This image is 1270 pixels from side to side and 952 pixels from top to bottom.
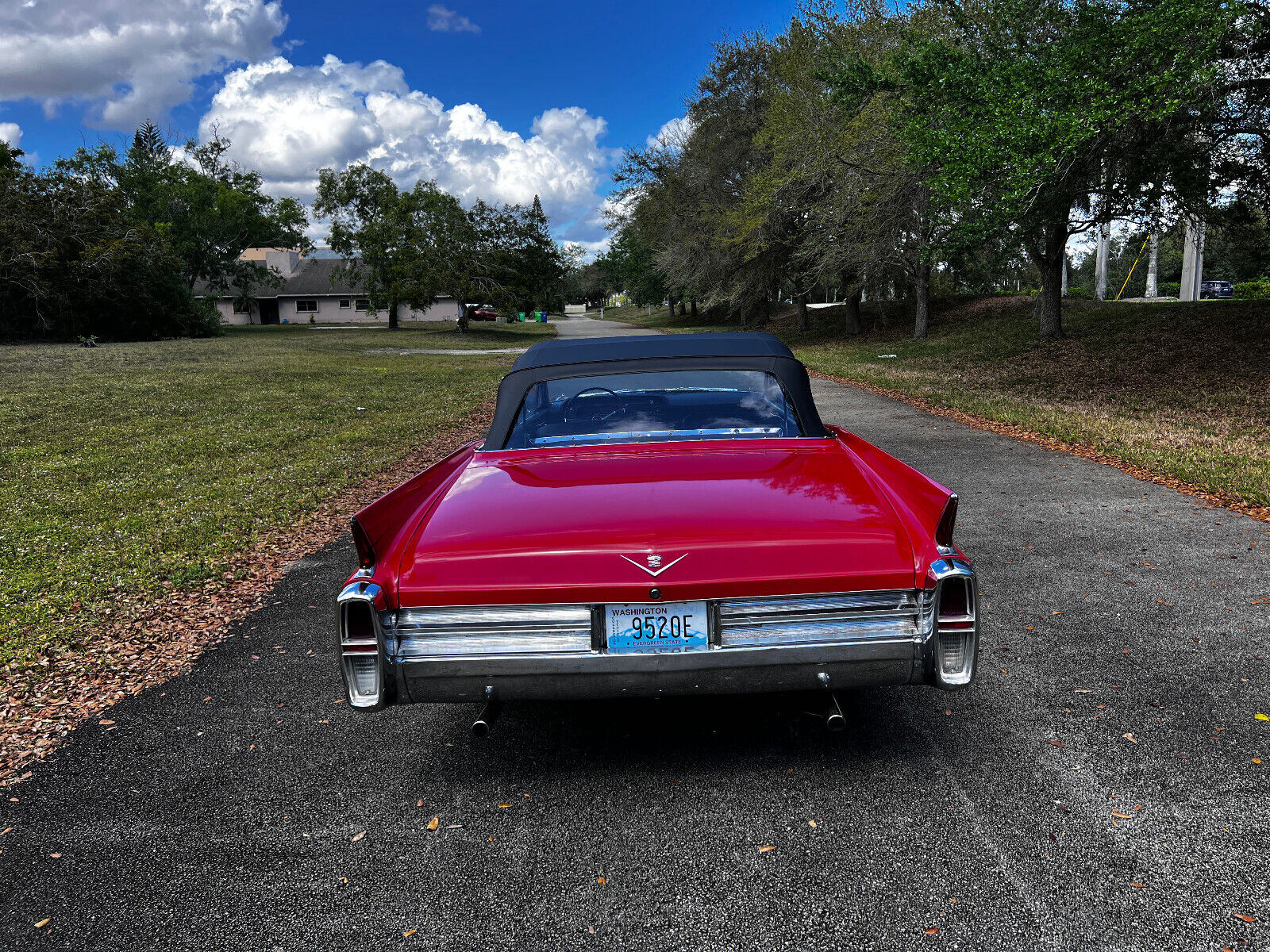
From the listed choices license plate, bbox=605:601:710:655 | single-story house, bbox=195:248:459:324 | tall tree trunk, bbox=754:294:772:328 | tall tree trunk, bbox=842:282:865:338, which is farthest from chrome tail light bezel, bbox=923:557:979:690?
single-story house, bbox=195:248:459:324

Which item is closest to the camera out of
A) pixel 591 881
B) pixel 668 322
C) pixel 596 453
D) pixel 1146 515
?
pixel 591 881

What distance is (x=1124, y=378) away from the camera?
16.0m

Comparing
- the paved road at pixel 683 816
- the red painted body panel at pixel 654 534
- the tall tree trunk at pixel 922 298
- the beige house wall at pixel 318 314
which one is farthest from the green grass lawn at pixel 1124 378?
the beige house wall at pixel 318 314

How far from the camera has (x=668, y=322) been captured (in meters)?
64.4

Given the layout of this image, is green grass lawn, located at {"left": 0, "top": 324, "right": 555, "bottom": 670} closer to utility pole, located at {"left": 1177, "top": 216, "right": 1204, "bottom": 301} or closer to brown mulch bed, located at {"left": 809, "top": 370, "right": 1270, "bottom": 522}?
brown mulch bed, located at {"left": 809, "top": 370, "right": 1270, "bottom": 522}

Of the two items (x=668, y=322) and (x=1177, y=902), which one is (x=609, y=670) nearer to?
(x=1177, y=902)

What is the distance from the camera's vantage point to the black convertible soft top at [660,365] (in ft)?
13.3

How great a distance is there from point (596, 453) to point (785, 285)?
36.7 metres

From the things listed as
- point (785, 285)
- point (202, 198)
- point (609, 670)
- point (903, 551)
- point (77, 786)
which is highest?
point (202, 198)

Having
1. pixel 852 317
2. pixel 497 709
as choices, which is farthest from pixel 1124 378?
pixel 852 317

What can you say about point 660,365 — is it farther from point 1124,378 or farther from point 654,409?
point 1124,378

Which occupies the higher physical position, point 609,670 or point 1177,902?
point 609,670

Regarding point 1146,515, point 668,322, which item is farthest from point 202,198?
point 1146,515

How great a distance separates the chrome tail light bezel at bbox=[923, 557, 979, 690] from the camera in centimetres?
273
